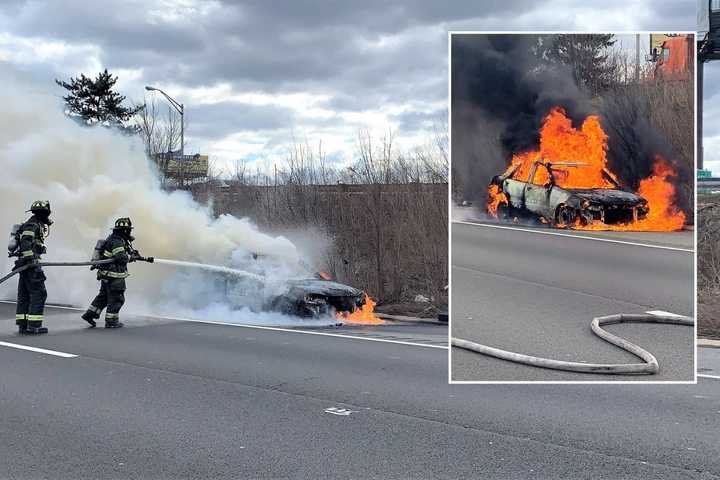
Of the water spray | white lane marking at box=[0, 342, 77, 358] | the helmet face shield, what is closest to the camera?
white lane marking at box=[0, 342, 77, 358]

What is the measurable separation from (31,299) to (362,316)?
19.3ft

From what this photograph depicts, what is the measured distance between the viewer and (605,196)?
3.81 metres

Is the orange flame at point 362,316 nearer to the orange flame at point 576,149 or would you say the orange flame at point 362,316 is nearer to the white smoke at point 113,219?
the white smoke at point 113,219

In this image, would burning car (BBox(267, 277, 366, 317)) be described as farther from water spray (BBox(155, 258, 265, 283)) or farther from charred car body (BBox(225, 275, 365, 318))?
water spray (BBox(155, 258, 265, 283))

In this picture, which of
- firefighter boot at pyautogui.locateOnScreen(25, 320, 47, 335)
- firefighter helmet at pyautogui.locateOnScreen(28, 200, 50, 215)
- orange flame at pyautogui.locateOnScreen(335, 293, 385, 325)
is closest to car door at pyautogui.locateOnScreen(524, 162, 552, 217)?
orange flame at pyautogui.locateOnScreen(335, 293, 385, 325)

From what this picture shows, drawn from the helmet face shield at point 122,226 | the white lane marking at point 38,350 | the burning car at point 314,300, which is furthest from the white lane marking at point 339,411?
the helmet face shield at point 122,226

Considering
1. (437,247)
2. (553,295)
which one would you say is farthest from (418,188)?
(553,295)

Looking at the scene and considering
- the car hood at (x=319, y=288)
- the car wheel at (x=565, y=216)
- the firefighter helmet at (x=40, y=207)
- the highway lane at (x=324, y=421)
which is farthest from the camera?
the car hood at (x=319, y=288)

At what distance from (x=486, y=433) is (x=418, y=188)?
478 inches

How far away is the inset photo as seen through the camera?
3748 mm

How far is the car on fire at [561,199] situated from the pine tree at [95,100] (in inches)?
1408

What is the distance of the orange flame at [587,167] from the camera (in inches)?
147

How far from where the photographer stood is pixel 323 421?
607cm

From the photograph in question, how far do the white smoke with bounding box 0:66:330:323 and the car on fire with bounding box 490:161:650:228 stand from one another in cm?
948
